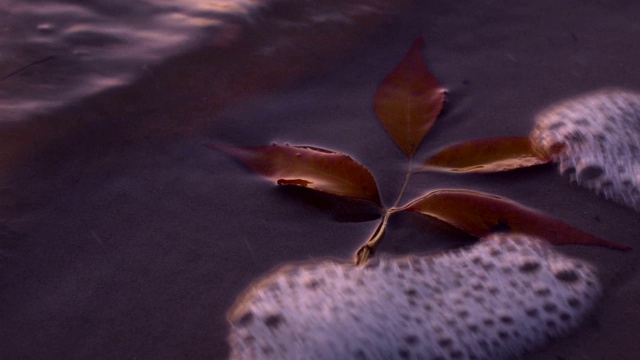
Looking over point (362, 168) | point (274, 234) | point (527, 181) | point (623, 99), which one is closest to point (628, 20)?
point (623, 99)

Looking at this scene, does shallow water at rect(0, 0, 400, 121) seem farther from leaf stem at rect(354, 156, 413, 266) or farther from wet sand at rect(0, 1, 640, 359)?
leaf stem at rect(354, 156, 413, 266)

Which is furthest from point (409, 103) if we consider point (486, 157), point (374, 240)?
point (374, 240)

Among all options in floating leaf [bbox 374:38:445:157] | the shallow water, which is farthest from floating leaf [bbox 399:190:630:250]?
the shallow water

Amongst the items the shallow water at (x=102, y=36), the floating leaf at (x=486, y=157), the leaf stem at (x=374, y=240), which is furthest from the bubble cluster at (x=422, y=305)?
the shallow water at (x=102, y=36)

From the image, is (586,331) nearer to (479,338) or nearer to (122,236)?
(479,338)

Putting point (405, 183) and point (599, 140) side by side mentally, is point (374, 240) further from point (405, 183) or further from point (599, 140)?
point (599, 140)
